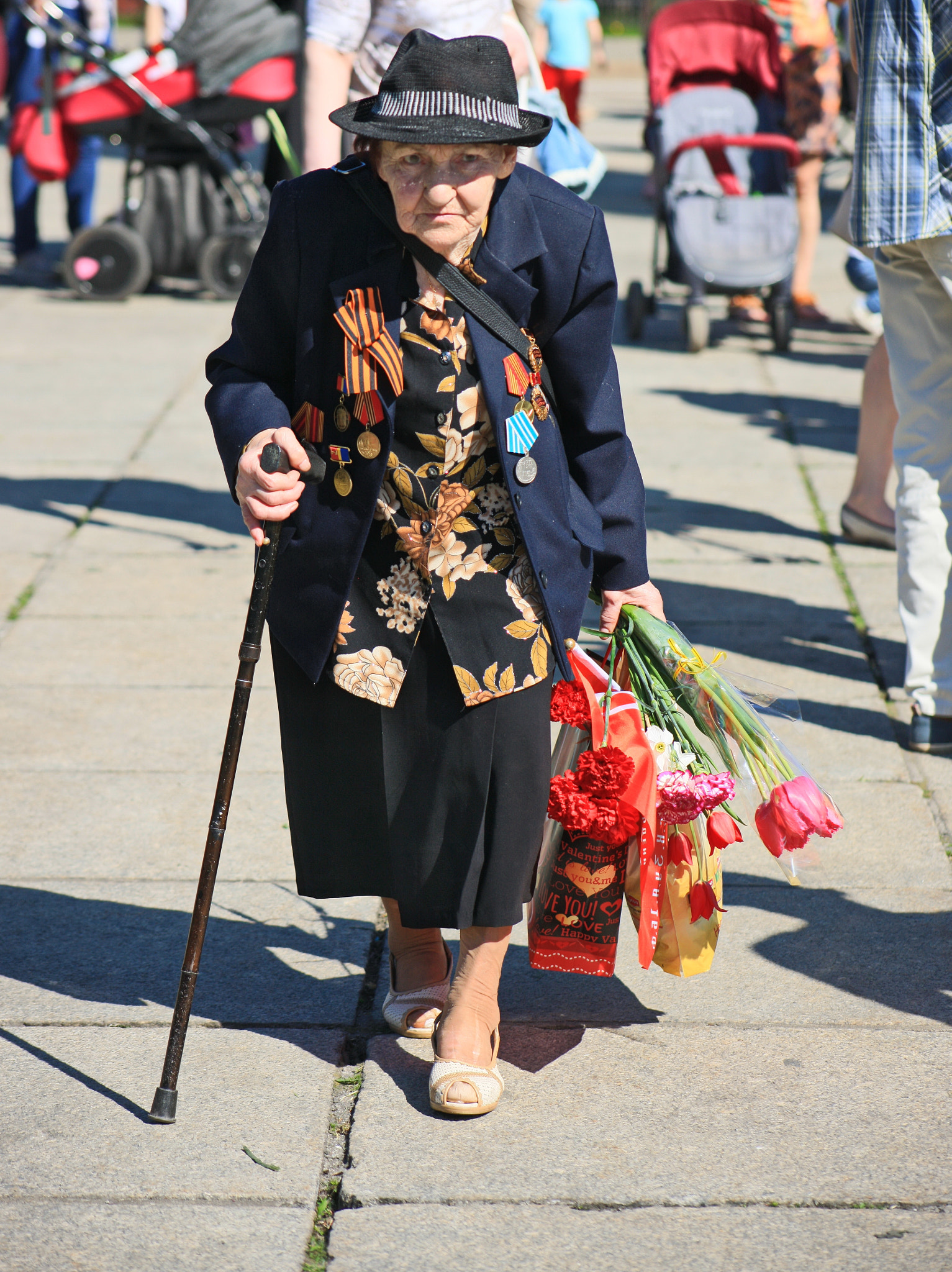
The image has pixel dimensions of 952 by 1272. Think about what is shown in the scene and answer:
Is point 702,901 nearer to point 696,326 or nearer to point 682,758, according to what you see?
point 682,758

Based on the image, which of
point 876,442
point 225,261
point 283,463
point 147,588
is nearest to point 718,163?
point 225,261

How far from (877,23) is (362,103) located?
6.24 feet

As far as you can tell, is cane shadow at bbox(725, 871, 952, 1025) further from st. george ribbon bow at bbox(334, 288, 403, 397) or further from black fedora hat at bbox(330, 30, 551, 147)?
black fedora hat at bbox(330, 30, 551, 147)

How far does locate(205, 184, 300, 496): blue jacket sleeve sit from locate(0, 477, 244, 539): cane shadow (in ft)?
10.6

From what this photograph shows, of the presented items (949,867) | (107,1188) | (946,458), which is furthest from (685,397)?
(107,1188)

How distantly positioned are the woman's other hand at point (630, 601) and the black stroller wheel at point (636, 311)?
6136 mm

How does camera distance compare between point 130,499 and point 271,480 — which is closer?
point 271,480

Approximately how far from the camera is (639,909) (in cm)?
277

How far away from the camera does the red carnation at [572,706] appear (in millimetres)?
2770

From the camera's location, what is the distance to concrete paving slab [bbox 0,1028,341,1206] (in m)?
2.44

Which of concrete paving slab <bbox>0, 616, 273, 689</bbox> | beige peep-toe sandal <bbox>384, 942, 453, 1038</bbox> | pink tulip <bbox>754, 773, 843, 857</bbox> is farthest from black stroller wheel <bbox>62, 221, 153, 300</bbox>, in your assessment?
pink tulip <bbox>754, 773, 843, 857</bbox>

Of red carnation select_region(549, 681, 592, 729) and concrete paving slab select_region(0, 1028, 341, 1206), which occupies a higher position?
red carnation select_region(549, 681, 592, 729)

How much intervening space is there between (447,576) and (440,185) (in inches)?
24.5

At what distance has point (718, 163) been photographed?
28.8 ft
